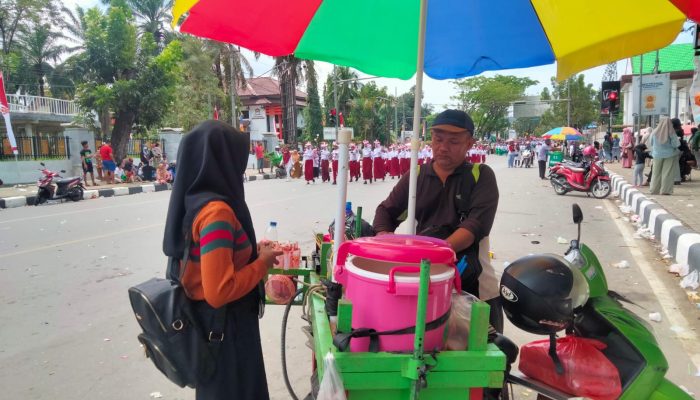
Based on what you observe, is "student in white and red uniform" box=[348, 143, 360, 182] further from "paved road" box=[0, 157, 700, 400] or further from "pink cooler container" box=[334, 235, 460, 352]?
"pink cooler container" box=[334, 235, 460, 352]

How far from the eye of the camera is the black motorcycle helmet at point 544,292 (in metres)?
1.86

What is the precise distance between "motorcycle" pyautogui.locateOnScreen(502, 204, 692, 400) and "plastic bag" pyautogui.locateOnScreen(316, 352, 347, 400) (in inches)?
29.7

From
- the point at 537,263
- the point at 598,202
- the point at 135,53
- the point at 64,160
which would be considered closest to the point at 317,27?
the point at 537,263

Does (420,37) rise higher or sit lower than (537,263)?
higher

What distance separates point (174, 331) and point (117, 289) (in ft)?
12.3

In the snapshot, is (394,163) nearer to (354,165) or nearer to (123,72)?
(354,165)

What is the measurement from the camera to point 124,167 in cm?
2014

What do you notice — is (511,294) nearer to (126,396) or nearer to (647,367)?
(647,367)

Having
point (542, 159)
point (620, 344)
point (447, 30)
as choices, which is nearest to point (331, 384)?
point (620, 344)

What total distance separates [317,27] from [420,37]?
0.65m

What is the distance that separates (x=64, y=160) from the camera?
779 inches

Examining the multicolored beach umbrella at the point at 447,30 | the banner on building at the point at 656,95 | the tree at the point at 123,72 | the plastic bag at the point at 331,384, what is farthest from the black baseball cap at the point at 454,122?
the tree at the point at 123,72

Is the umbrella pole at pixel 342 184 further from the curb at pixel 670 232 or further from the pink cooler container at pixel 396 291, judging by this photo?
the curb at pixel 670 232

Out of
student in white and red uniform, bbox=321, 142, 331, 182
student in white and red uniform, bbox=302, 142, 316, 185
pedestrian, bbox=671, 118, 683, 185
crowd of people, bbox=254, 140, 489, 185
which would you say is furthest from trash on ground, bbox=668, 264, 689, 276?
student in white and red uniform, bbox=321, 142, 331, 182
